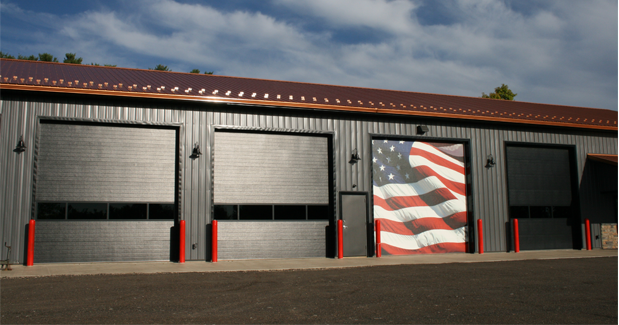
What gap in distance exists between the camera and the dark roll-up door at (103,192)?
13.5 meters

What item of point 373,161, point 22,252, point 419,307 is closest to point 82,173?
point 22,252

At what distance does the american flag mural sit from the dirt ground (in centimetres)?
516

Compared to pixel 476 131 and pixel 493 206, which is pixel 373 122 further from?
pixel 493 206

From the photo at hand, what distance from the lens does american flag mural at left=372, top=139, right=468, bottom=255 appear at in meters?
16.4

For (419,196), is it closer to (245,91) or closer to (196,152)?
(245,91)

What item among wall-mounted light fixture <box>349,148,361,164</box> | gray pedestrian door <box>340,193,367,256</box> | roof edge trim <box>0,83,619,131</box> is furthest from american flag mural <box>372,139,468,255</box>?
roof edge trim <box>0,83,619,131</box>

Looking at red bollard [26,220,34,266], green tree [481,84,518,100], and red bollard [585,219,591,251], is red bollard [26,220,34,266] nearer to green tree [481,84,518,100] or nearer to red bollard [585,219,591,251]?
red bollard [585,219,591,251]

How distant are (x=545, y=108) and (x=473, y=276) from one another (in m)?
17.4

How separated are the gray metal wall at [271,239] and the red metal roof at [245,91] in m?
3.96

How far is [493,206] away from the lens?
17.6 meters

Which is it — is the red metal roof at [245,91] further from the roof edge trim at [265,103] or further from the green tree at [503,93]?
the green tree at [503,93]

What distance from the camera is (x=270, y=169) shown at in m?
15.5

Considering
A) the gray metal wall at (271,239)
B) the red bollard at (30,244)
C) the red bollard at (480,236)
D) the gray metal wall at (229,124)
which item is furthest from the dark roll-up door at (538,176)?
the red bollard at (30,244)

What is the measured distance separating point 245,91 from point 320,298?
10.9m
